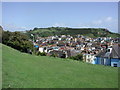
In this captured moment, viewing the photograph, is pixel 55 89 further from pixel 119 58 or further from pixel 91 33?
pixel 91 33

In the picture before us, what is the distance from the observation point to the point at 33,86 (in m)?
9.56

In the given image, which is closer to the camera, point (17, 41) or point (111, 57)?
point (111, 57)

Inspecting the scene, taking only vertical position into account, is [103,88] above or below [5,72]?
below

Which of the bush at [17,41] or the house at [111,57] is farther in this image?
the bush at [17,41]

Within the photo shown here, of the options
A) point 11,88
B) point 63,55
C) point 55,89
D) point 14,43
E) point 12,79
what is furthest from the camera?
point 63,55

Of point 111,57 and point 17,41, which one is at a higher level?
point 17,41

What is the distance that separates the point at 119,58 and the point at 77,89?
23413 mm

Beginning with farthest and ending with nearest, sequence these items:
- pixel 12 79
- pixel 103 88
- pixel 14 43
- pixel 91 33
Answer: pixel 91 33
pixel 14 43
pixel 103 88
pixel 12 79

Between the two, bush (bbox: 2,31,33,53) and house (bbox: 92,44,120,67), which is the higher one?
bush (bbox: 2,31,33,53)

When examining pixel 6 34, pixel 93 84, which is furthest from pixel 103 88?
pixel 6 34

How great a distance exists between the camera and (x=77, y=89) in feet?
32.6

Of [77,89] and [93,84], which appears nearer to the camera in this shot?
[77,89]

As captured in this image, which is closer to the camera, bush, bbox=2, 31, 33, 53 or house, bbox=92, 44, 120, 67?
house, bbox=92, 44, 120, 67

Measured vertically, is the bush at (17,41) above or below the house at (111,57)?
above
